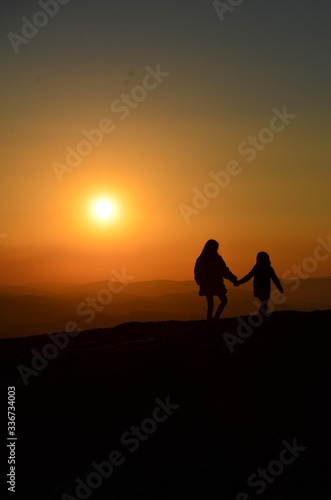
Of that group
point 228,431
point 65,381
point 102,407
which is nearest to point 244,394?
point 228,431

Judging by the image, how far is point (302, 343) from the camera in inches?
709

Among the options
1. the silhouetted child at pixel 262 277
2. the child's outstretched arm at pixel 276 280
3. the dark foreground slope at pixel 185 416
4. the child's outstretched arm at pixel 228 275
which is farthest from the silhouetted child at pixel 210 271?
the child's outstretched arm at pixel 276 280

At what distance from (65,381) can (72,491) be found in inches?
203

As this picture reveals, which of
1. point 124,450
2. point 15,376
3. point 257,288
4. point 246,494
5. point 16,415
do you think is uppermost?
point 257,288

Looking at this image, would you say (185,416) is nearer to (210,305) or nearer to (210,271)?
(210,271)

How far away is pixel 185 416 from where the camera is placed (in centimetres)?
1455

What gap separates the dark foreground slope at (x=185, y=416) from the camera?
11.7 m

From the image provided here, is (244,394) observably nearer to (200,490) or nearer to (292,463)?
(292,463)

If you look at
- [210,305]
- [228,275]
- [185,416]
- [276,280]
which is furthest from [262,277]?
[185,416]

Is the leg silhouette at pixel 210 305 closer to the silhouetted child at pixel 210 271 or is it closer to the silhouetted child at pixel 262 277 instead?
the silhouetted child at pixel 210 271

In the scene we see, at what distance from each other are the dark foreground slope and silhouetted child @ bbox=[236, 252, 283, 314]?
789 mm

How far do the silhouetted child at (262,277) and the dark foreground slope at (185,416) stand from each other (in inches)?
31.1

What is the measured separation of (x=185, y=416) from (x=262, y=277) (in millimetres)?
5894

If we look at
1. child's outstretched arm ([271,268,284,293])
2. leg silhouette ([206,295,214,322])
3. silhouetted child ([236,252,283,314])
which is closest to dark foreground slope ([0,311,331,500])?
leg silhouette ([206,295,214,322])
